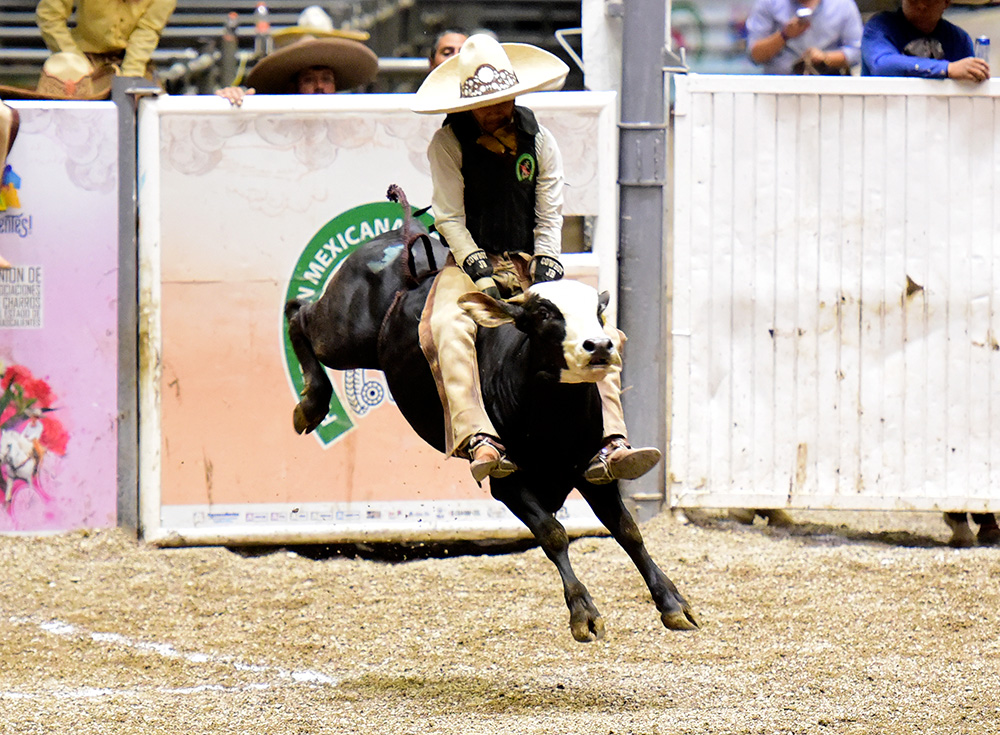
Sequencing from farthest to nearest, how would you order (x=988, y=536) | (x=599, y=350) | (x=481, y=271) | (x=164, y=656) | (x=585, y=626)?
(x=988, y=536), (x=164, y=656), (x=481, y=271), (x=585, y=626), (x=599, y=350)

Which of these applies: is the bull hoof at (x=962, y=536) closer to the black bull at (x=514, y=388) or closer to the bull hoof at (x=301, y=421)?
the black bull at (x=514, y=388)

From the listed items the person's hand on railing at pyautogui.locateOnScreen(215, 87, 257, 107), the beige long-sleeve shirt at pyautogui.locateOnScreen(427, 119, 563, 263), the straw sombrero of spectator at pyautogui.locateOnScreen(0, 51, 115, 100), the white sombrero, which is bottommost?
the beige long-sleeve shirt at pyautogui.locateOnScreen(427, 119, 563, 263)

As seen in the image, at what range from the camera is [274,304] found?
784 cm

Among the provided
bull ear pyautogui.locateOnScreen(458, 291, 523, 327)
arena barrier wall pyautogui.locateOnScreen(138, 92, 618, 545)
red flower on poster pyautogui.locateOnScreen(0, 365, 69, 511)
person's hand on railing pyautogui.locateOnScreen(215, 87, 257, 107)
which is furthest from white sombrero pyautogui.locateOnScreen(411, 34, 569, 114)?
red flower on poster pyautogui.locateOnScreen(0, 365, 69, 511)

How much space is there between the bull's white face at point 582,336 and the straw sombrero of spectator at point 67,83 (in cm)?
425

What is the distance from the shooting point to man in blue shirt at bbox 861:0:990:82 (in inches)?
303

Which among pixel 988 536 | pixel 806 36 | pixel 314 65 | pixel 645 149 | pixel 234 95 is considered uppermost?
pixel 806 36

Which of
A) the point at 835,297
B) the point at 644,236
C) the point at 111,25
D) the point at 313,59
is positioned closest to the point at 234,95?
the point at 313,59

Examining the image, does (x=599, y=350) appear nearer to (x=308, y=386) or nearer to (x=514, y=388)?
(x=514, y=388)

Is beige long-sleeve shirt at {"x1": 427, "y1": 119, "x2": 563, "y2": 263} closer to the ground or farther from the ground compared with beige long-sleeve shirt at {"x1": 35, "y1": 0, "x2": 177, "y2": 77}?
closer to the ground

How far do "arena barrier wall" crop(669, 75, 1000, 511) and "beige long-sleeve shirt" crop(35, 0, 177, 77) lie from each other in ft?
10.3

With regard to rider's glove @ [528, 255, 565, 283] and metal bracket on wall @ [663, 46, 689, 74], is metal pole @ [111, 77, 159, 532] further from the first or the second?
rider's glove @ [528, 255, 565, 283]

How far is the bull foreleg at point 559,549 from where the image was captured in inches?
188

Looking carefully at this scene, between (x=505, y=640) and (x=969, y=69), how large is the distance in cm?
392
